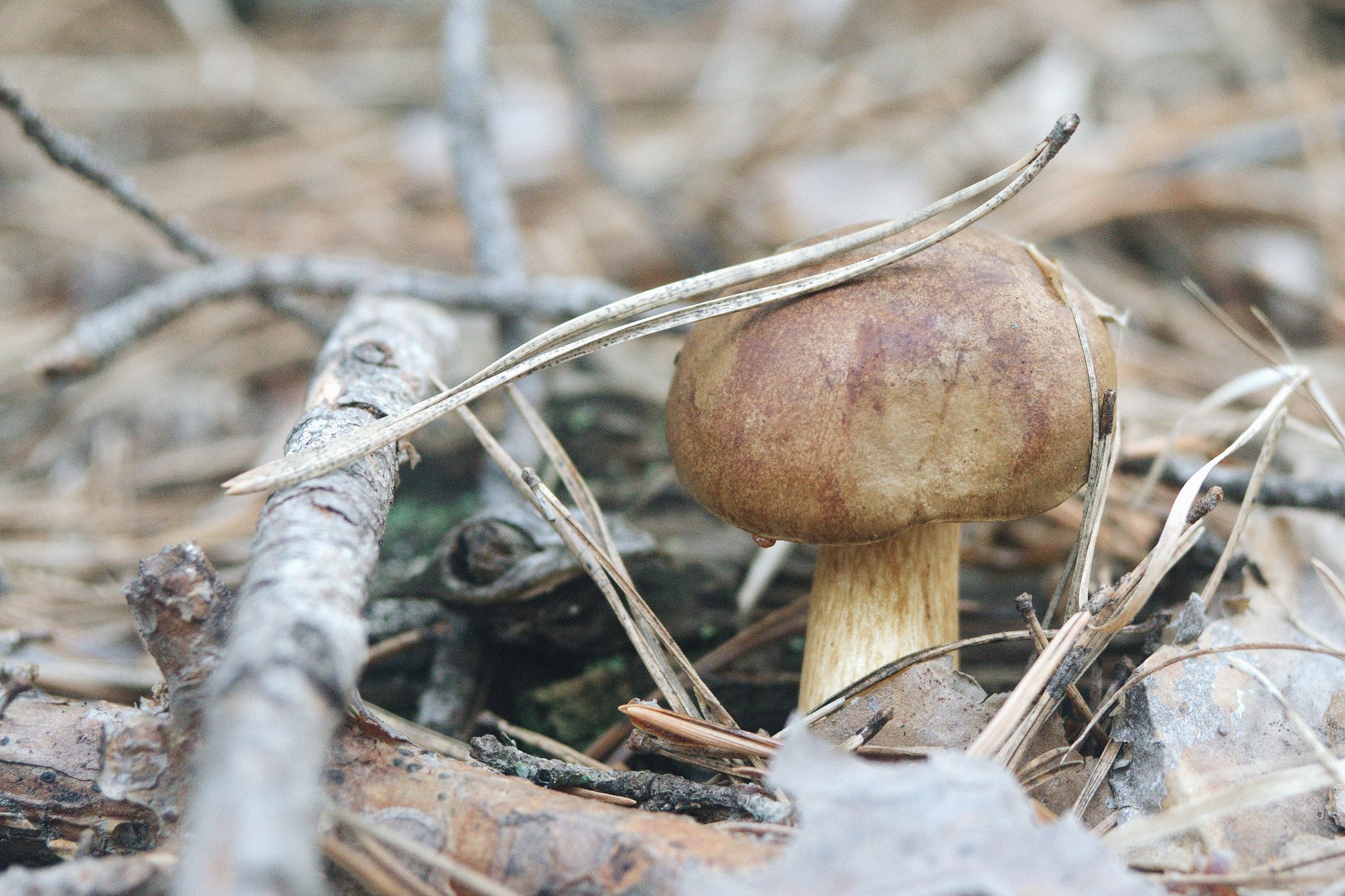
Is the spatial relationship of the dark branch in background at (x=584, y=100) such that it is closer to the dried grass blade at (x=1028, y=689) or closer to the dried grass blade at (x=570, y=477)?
the dried grass blade at (x=570, y=477)

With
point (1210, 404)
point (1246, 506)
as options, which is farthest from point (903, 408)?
point (1210, 404)

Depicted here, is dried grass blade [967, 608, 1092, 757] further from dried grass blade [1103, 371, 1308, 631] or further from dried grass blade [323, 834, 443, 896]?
dried grass blade [323, 834, 443, 896]

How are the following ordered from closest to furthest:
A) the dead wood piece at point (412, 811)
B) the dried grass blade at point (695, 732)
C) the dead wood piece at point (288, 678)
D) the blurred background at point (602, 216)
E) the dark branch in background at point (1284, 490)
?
the dead wood piece at point (288, 678) → the dead wood piece at point (412, 811) → the dried grass blade at point (695, 732) → the dark branch in background at point (1284, 490) → the blurred background at point (602, 216)

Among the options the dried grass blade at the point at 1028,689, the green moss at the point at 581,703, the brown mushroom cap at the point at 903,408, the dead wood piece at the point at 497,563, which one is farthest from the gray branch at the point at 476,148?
the dried grass blade at the point at 1028,689

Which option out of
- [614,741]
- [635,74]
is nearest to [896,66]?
[635,74]

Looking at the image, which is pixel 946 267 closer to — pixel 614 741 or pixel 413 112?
pixel 614 741

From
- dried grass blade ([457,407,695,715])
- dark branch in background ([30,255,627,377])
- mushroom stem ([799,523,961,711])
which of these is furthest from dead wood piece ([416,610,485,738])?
dark branch in background ([30,255,627,377])
